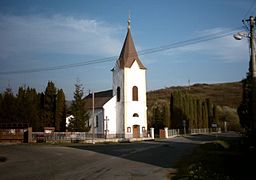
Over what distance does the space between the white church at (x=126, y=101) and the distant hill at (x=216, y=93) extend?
188 feet

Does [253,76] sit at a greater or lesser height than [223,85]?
lesser

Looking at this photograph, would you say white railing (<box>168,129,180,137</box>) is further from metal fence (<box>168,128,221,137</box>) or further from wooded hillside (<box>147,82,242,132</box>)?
wooded hillside (<box>147,82,242,132</box>)

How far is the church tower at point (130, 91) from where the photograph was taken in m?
56.3

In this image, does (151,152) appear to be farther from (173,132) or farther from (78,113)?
(173,132)

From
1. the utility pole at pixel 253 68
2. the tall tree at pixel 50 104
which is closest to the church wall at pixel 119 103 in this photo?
the tall tree at pixel 50 104

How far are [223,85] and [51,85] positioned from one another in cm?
12006

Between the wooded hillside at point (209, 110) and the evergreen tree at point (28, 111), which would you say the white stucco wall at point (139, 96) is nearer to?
the wooded hillside at point (209, 110)

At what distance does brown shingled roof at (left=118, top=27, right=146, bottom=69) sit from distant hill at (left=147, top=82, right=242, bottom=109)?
57.9 m

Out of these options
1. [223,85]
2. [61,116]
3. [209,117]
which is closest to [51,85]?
[61,116]

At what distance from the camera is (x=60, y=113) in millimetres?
53719

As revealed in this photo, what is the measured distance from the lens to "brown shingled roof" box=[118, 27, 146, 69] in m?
57.4

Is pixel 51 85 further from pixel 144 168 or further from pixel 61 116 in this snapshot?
pixel 144 168

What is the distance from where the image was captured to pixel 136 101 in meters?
A: 57.4

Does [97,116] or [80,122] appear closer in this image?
[80,122]
